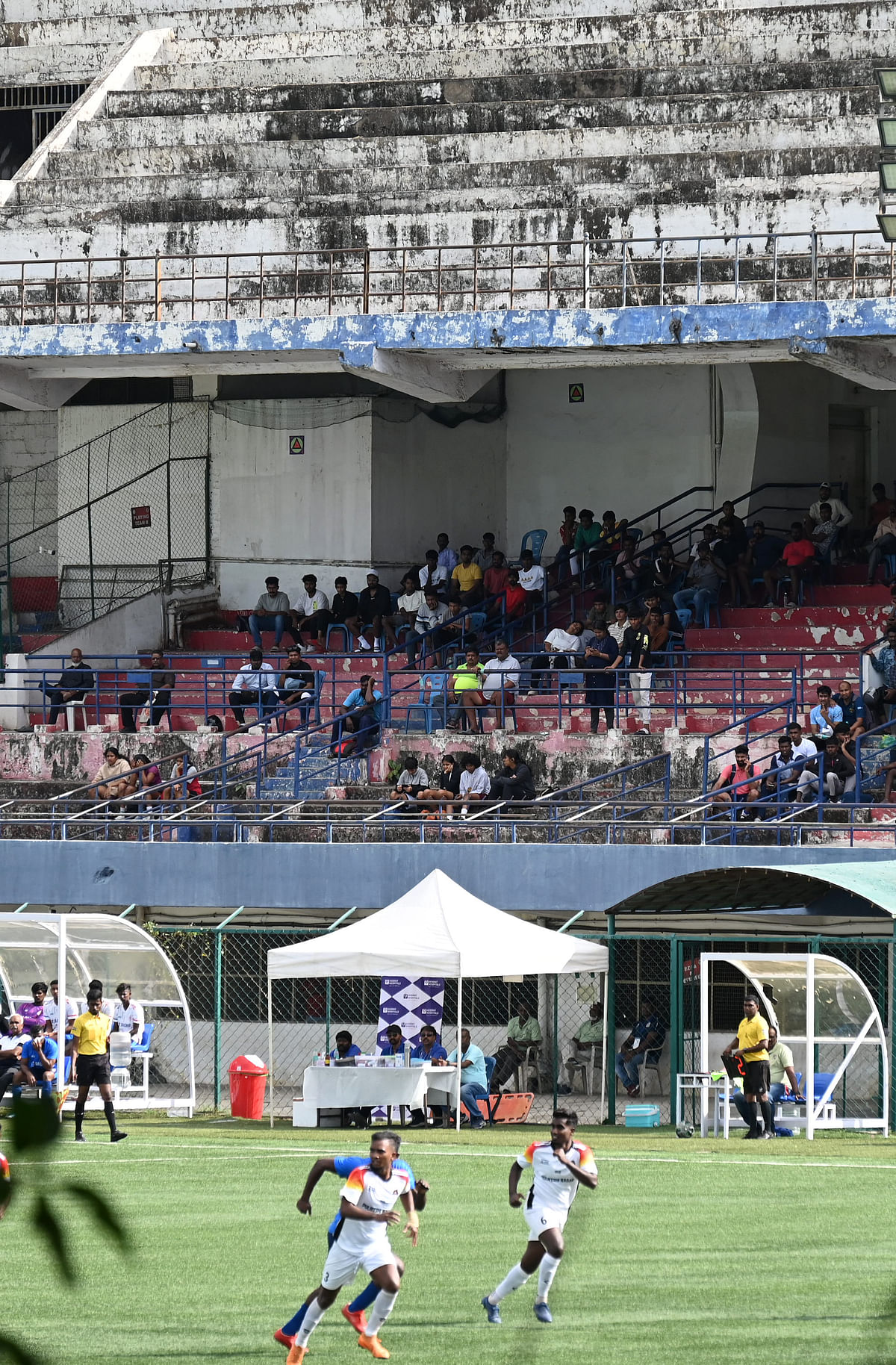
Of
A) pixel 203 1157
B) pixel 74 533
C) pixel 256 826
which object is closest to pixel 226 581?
pixel 74 533

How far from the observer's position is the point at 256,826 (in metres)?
25.1

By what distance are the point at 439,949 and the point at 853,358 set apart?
10.7 meters

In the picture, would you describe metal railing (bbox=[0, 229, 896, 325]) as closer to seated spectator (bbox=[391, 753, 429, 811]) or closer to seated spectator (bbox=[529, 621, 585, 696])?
seated spectator (bbox=[529, 621, 585, 696])

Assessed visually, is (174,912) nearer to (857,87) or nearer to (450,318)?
(450,318)

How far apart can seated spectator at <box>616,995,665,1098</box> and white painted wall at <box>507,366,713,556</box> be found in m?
10.1

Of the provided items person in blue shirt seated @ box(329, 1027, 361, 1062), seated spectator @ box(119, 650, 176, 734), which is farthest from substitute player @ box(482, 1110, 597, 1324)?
seated spectator @ box(119, 650, 176, 734)

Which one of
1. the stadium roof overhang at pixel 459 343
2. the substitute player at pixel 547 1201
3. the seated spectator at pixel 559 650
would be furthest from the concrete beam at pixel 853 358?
the substitute player at pixel 547 1201

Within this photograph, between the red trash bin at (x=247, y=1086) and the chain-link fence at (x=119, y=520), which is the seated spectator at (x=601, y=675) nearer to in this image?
the red trash bin at (x=247, y=1086)

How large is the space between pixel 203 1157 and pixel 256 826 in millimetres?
7644

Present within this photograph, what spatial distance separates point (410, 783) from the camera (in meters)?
25.3

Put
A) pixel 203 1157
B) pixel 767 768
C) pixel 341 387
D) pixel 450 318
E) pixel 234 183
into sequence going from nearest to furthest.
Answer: pixel 203 1157
pixel 767 768
pixel 450 318
pixel 234 183
pixel 341 387

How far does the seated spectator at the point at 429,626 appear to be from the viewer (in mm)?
28609

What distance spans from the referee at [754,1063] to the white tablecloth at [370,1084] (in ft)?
9.23

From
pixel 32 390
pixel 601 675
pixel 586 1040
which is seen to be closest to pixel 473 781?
pixel 601 675
